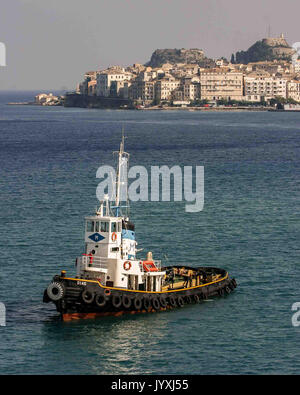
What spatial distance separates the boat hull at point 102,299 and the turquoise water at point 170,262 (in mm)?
470

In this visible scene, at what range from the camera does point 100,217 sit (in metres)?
42.9

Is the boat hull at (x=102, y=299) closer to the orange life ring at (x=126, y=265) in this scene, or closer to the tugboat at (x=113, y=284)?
the tugboat at (x=113, y=284)

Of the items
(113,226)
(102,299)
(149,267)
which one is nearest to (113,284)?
(102,299)

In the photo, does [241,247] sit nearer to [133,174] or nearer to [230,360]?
[230,360]

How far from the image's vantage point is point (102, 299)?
41.2 m

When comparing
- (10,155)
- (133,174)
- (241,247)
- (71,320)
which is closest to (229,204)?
(241,247)

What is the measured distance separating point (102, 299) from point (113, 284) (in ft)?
5.29

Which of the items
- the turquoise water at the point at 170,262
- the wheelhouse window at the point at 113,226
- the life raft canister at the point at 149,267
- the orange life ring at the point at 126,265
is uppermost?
the wheelhouse window at the point at 113,226

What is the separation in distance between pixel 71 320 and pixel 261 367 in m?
9.19

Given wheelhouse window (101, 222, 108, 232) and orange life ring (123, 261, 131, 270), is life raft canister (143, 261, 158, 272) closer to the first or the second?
orange life ring (123, 261, 131, 270)

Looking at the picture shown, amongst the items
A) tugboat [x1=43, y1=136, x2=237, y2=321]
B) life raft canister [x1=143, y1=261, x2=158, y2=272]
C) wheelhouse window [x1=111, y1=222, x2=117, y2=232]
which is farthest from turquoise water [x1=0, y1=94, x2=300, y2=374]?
wheelhouse window [x1=111, y1=222, x2=117, y2=232]

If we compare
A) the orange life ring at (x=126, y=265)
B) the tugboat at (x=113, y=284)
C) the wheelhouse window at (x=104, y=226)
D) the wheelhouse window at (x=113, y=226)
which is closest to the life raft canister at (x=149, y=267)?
the tugboat at (x=113, y=284)

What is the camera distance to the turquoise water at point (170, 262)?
36.8 metres

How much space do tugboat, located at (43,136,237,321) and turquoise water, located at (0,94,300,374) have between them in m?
0.58
